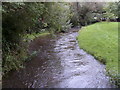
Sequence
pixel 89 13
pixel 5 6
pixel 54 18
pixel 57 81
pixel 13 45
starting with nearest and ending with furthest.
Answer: pixel 5 6
pixel 57 81
pixel 13 45
pixel 54 18
pixel 89 13

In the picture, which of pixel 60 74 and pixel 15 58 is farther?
pixel 60 74

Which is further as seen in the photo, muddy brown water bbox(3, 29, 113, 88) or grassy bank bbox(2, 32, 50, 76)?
muddy brown water bbox(3, 29, 113, 88)

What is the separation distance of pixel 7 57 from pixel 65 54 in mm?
4444

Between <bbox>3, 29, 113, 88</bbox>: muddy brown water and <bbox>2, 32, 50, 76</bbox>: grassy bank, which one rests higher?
<bbox>2, 32, 50, 76</bbox>: grassy bank

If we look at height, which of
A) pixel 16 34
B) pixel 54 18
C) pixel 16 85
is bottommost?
pixel 16 85

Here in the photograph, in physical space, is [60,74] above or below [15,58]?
below

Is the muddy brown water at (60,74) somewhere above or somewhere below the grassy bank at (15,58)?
below

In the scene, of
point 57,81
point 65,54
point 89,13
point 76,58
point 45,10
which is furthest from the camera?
point 89,13

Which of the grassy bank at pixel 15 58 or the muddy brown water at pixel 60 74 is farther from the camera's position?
the muddy brown water at pixel 60 74

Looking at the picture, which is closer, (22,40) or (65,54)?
(22,40)

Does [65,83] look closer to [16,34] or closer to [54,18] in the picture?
[16,34]

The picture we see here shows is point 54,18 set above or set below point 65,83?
above

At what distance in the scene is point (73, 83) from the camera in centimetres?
553

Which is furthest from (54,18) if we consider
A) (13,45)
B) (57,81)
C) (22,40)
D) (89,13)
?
(89,13)
